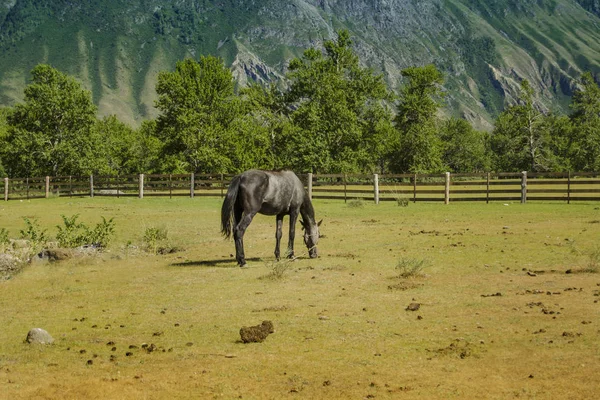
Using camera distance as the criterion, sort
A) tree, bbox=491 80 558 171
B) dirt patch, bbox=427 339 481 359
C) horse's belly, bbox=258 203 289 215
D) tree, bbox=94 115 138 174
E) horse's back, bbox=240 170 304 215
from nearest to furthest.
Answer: dirt patch, bbox=427 339 481 359 → horse's back, bbox=240 170 304 215 → horse's belly, bbox=258 203 289 215 → tree, bbox=491 80 558 171 → tree, bbox=94 115 138 174

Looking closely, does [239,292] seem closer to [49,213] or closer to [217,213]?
[217,213]

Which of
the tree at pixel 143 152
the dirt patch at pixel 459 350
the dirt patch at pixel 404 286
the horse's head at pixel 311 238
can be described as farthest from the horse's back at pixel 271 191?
the tree at pixel 143 152

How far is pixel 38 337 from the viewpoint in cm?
877

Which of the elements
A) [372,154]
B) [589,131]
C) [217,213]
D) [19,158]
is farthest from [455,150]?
[217,213]

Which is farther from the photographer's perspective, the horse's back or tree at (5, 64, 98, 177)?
tree at (5, 64, 98, 177)

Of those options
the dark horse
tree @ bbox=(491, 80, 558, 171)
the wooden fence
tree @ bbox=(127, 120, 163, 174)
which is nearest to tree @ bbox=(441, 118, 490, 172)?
tree @ bbox=(491, 80, 558, 171)

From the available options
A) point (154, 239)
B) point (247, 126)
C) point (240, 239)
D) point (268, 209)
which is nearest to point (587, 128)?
point (247, 126)

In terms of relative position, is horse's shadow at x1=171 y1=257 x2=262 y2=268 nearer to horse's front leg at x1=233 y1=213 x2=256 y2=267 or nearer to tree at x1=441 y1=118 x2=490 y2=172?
horse's front leg at x1=233 y1=213 x2=256 y2=267

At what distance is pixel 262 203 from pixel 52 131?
51.5 m

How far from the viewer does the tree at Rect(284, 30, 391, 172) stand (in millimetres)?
63500

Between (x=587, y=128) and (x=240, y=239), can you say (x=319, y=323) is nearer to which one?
(x=240, y=239)

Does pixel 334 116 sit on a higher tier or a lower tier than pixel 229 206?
higher

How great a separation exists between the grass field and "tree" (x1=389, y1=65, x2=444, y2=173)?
58087 mm

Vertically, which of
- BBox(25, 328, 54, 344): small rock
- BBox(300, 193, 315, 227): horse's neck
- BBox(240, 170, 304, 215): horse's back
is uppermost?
BBox(240, 170, 304, 215): horse's back
